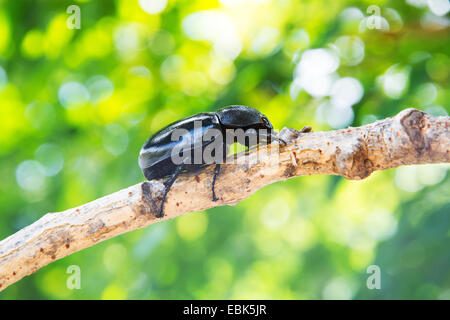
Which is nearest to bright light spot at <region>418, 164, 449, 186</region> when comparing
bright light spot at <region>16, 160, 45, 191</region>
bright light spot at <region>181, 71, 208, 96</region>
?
bright light spot at <region>181, 71, 208, 96</region>

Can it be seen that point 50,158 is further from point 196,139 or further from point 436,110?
point 436,110

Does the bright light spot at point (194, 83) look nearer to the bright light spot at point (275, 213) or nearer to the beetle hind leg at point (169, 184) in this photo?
the bright light spot at point (275, 213)

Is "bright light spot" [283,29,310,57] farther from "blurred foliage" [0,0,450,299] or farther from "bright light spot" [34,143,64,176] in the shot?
"bright light spot" [34,143,64,176]

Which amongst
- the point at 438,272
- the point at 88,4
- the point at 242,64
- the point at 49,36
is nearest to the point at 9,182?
the point at 49,36

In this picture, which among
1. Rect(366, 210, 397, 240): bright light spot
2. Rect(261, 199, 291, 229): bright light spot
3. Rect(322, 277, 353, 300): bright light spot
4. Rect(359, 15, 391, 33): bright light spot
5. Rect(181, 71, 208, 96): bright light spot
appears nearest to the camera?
Rect(359, 15, 391, 33): bright light spot

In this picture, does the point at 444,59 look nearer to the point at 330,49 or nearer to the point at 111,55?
the point at 330,49

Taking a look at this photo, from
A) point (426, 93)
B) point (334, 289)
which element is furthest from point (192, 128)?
point (334, 289)
